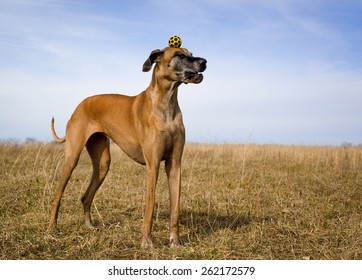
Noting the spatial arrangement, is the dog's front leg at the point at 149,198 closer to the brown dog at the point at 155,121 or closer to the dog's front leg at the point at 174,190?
the brown dog at the point at 155,121

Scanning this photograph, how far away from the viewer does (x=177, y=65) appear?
14.3 ft

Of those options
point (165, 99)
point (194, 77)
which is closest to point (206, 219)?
point (165, 99)

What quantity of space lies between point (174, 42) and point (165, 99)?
68 centimetres

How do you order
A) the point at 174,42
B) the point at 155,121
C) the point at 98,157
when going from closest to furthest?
the point at 155,121, the point at 174,42, the point at 98,157

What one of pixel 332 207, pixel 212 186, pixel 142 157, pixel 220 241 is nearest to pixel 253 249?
pixel 220 241

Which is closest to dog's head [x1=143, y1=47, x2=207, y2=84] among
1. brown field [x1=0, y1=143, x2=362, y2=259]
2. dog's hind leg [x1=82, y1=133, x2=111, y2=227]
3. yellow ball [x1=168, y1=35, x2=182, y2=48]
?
yellow ball [x1=168, y1=35, x2=182, y2=48]

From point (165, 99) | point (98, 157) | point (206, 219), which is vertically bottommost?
point (206, 219)

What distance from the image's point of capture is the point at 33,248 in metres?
4.60

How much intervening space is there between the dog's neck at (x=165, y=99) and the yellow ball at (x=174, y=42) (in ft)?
1.46

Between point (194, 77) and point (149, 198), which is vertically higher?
point (194, 77)

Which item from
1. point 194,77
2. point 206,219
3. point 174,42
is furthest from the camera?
point 206,219

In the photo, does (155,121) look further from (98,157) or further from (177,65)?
(98,157)
